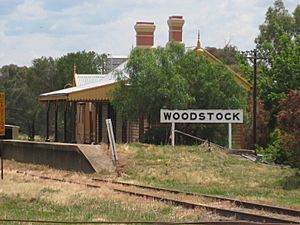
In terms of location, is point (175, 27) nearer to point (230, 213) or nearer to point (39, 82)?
point (39, 82)

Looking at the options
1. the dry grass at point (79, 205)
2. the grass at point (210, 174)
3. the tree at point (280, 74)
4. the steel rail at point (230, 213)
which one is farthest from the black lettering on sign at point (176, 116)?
the steel rail at point (230, 213)

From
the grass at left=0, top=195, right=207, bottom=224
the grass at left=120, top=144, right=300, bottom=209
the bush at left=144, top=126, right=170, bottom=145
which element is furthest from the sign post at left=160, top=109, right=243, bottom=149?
the grass at left=0, top=195, right=207, bottom=224

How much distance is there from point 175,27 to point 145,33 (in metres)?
2.26

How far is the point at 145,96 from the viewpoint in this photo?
36062 millimetres

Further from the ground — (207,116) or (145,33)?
(145,33)

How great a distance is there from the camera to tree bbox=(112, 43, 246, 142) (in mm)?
35781

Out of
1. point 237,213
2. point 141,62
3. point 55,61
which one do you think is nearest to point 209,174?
point 237,213

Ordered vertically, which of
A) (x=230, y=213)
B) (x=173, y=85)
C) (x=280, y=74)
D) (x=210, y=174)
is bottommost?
(x=230, y=213)

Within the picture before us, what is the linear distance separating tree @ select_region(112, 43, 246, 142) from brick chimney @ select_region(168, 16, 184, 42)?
13.5 meters

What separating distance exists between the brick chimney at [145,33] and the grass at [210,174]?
23.5 m

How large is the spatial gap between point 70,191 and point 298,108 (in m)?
8.19

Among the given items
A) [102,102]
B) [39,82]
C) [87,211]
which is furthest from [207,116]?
[39,82]

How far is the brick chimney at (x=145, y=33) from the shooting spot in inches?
2058

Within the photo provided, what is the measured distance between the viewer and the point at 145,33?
5278 centimetres
